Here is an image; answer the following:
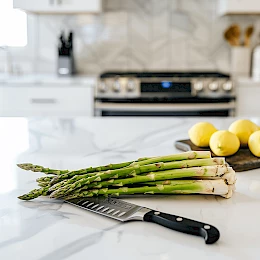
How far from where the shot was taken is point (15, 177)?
3.42ft

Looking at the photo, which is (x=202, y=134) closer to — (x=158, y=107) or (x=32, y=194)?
(x=32, y=194)

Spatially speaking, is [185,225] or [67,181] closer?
[185,225]

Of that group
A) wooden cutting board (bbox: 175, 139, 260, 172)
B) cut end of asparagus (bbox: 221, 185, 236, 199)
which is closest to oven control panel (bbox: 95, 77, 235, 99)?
wooden cutting board (bbox: 175, 139, 260, 172)

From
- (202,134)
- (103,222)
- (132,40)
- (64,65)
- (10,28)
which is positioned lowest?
(103,222)

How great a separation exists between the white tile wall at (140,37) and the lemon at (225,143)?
8.50 feet

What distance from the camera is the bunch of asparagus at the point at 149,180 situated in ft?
2.82

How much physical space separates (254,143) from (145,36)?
2633mm

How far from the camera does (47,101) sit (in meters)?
3.03

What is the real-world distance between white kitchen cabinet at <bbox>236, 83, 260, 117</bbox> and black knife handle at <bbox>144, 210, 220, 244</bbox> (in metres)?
2.41

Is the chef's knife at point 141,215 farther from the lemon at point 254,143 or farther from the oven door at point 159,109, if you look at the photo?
the oven door at point 159,109

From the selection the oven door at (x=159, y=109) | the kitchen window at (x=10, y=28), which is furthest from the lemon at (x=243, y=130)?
the kitchen window at (x=10, y=28)

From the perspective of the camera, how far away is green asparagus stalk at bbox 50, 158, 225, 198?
2.78ft

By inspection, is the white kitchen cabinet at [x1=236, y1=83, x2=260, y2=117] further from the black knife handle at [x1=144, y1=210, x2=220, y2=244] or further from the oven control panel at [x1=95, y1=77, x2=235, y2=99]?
the black knife handle at [x1=144, y1=210, x2=220, y2=244]

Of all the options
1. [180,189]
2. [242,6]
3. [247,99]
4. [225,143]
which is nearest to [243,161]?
[225,143]
